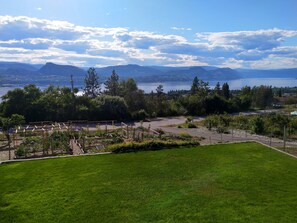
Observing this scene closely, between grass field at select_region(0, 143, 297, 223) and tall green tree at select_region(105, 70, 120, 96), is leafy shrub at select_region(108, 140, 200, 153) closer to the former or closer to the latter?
grass field at select_region(0, 143, 297, 223)

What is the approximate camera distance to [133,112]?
3784cm

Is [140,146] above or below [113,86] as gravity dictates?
below

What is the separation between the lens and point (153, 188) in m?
10.3

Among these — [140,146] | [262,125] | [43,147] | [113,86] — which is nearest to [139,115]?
[113,86]

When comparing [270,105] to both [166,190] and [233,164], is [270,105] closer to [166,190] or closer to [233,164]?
[233,164]

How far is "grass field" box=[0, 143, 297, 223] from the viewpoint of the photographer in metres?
8.61

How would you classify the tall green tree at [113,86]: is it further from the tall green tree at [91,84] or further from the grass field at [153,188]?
the grass field at [153,188]

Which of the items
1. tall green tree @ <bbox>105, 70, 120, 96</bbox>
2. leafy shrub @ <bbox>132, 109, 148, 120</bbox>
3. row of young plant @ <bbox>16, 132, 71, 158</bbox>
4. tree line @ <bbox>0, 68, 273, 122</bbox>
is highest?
tall green tree @ <bbox>105, 70, 120, 96</bbox>

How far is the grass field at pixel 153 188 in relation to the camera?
8.61 meters

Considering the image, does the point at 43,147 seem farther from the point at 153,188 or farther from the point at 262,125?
the point at 262,125

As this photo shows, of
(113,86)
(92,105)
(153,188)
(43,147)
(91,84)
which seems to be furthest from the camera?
(91,84)

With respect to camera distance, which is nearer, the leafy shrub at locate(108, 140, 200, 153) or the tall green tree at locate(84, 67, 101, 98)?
the leafy shrub at locate(108, 140, 200, 153)

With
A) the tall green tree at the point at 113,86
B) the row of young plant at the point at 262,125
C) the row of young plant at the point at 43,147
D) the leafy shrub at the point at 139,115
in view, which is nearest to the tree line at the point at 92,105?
the leafy shrub at the point at 139,115

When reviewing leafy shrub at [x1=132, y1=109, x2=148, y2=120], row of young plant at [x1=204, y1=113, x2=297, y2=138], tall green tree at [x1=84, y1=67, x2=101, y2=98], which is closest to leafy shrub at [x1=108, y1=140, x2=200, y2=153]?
row of young plant at [x1=204, y1=113, x2=297, y2=138]
